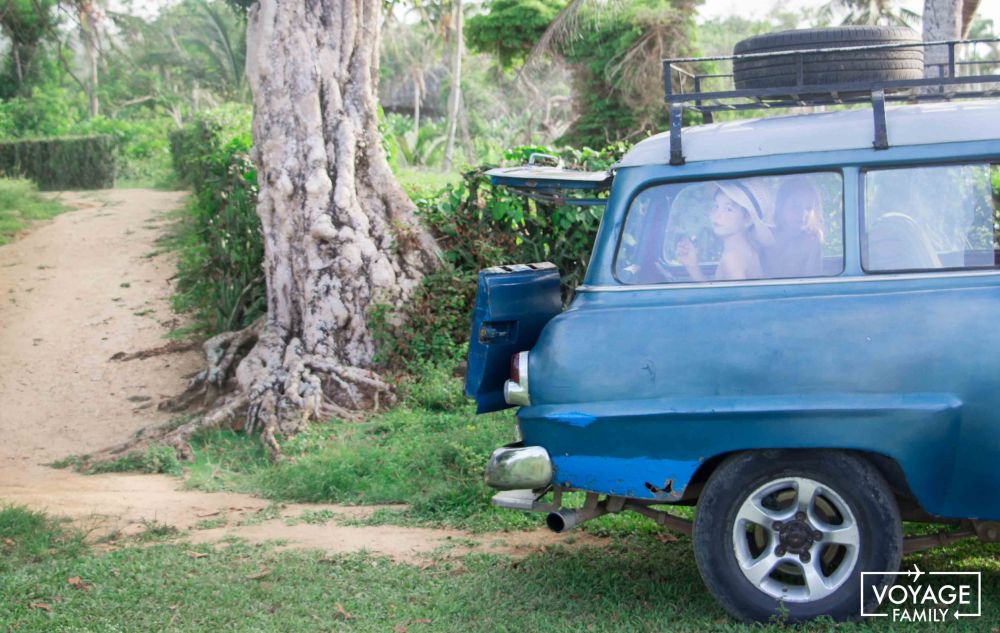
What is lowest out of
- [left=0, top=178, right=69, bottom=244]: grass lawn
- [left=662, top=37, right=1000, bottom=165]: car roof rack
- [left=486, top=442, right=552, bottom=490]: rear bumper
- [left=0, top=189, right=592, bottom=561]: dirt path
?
[left=0, top=189, right=592, bottom=561]: dirt path

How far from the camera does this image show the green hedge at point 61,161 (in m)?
26.6

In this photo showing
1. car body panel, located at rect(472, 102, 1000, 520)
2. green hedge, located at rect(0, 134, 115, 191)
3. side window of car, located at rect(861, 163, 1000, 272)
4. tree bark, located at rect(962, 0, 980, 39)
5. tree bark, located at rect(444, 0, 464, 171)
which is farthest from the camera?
tree bark, located at rect(444, 0, 464, 171)

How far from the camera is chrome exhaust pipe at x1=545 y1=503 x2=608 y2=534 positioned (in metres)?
4.68

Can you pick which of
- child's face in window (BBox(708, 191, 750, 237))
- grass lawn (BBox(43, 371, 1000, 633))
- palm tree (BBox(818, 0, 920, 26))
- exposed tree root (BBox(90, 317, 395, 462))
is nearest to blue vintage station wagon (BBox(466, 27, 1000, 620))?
child's face in window (BBox(708, 191, 750, 237))

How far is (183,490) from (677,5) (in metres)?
21.0

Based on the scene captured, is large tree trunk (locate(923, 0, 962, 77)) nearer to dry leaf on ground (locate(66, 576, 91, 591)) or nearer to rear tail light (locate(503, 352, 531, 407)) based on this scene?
rear tail light (locate(503, 352, 531, 407))

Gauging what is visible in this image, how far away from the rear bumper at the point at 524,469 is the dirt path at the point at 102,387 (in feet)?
4.43

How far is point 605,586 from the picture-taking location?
507cm

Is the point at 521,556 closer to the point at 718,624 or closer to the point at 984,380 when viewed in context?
the point at 718,624

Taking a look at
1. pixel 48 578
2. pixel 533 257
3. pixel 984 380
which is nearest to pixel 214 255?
pixel 533 257

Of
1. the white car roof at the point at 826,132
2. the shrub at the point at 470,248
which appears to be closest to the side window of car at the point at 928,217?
the white car roof at the point at 826,132

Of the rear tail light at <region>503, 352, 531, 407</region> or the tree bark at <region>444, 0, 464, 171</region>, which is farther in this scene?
the tree bark at <region>444, 0, 464, 171</region>

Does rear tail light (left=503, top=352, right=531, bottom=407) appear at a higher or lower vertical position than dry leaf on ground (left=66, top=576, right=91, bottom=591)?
higher

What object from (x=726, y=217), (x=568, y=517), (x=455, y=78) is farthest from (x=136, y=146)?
(x=726, y=217)
